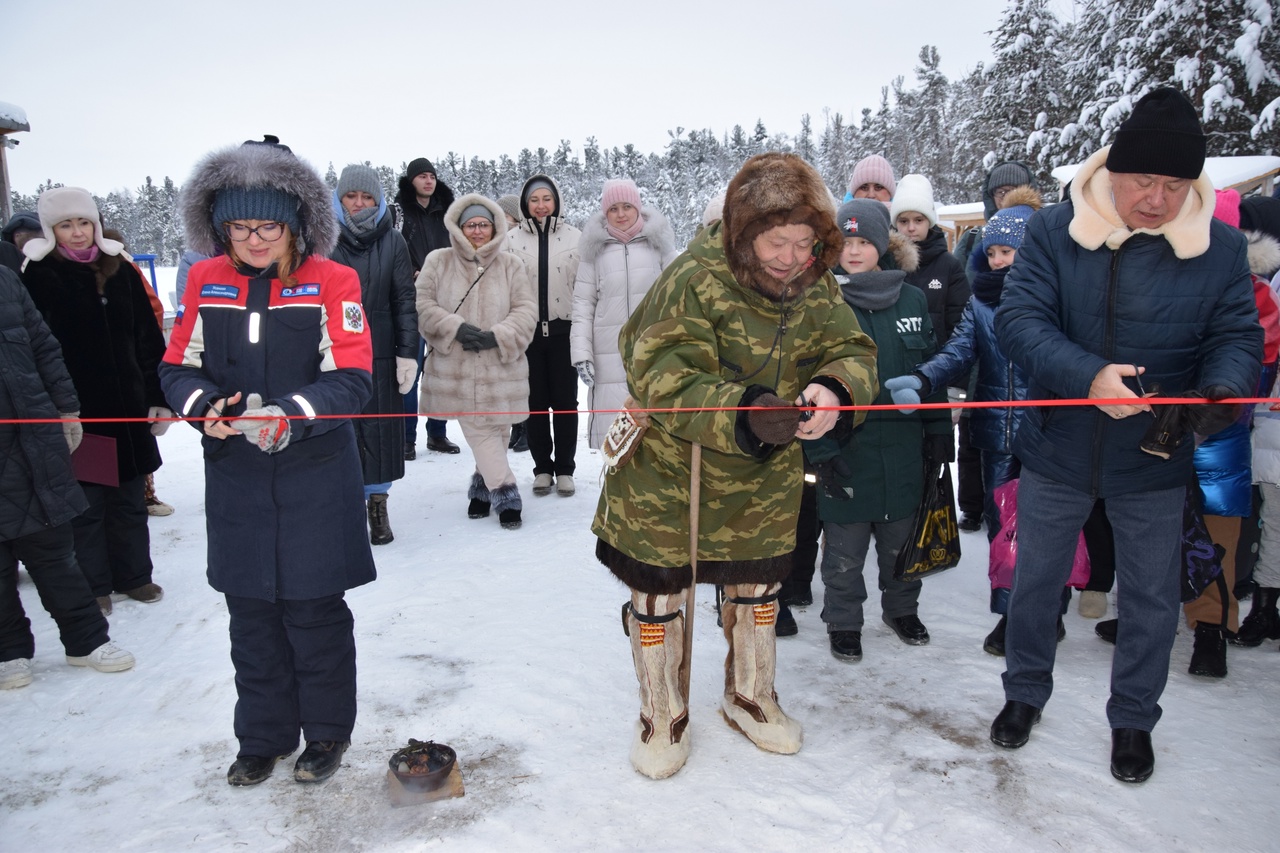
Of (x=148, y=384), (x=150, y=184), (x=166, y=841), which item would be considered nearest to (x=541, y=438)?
(x=148, y=384)

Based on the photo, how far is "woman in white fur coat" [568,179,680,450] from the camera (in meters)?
6.04

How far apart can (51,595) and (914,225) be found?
5.01 metres

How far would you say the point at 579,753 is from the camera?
3.06 metres

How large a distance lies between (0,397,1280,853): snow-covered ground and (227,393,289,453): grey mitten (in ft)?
1.17

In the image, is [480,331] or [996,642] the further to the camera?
[480,331]

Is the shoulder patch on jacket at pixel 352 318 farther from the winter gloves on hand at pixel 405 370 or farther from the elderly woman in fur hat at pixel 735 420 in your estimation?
the winter gloves on hand at pixel 405 370

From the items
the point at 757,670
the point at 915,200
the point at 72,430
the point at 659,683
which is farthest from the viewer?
the point at 915,200

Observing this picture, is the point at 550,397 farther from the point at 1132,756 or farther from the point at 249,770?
the point at 1132,756

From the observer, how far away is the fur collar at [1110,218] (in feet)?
8.75

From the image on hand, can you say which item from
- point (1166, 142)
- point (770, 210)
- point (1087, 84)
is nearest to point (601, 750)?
point (770, 210)

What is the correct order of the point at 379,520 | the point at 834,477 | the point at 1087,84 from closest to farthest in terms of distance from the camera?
the point at 834,477, the point at 379,520, the point at 1087,84

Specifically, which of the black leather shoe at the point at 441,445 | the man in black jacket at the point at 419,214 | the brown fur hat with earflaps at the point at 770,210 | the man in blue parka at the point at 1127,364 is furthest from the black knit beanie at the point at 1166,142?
the black leather shoe at the point at 441,445

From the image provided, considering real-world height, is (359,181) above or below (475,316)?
above

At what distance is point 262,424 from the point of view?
8.61 feet
